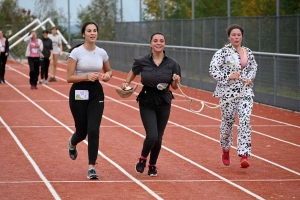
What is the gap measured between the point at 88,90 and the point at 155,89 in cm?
84

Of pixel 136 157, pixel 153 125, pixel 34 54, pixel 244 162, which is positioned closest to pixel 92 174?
pixel 153 125

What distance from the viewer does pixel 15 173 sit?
11.8m

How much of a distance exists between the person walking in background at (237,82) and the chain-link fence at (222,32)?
9751 millimetres

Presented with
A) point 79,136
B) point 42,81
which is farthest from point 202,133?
point 42,81

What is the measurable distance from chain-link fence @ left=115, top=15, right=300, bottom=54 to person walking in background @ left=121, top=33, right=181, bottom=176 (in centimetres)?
1070

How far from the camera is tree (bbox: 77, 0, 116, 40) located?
153 ft

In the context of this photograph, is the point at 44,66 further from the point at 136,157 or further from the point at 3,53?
the point at 136,157

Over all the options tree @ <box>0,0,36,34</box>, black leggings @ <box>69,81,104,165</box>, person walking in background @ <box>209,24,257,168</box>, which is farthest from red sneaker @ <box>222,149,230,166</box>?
tree @ <box>0,0,36,34</box>

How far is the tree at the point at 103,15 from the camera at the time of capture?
46.7m

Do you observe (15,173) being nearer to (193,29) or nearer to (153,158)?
(153,158)

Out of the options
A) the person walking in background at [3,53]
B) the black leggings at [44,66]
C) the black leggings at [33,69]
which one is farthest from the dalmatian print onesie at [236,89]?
the person walking in background at [3,53]

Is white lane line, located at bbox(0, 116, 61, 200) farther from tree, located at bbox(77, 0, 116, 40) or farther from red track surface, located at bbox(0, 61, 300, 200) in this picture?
tree, located at bbox(77, 0, 116, 40)

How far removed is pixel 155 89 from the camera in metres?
11.4

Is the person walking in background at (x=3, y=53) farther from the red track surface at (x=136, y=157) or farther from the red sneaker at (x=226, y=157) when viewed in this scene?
the red sneaker at (x=226, y=157)
